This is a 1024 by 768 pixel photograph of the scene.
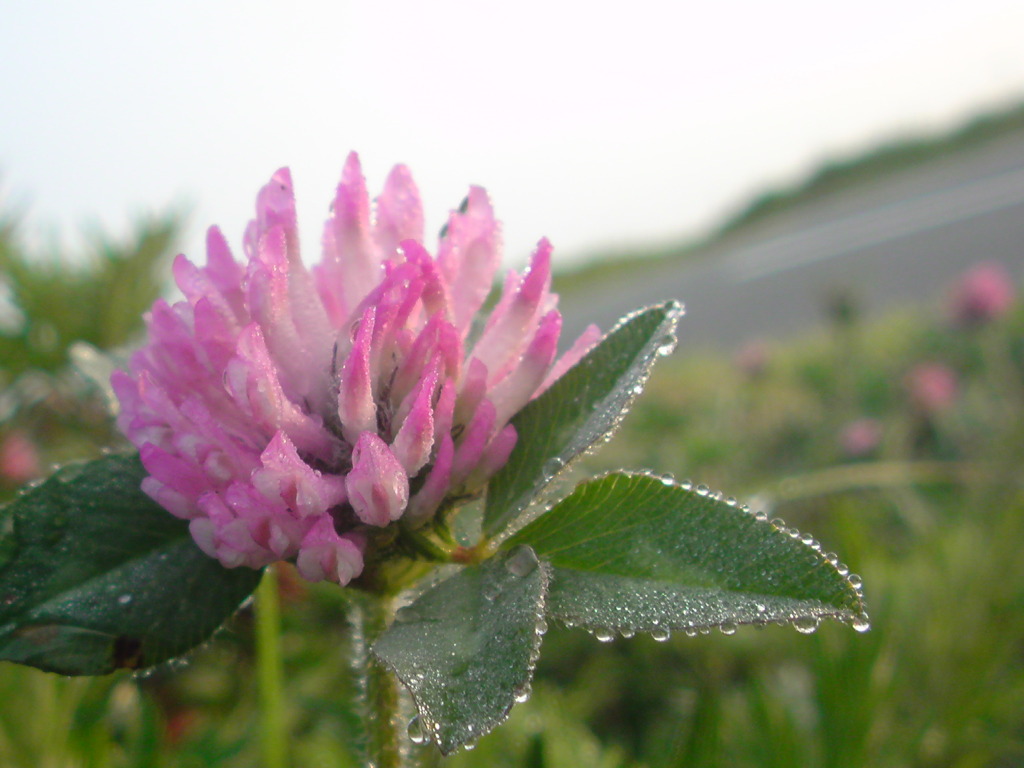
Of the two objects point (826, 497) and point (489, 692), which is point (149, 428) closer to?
point (489, 692)

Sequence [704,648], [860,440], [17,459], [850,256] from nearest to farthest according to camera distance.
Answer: [17,459] → [704,648] → [860,440] → [850,256]

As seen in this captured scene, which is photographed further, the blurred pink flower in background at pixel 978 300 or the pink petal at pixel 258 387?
the blurred pink flower in background at pixel 978 300

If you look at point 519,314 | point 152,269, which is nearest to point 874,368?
point 152,269

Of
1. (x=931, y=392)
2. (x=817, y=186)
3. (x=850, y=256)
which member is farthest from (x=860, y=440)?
(x=817, y=186)

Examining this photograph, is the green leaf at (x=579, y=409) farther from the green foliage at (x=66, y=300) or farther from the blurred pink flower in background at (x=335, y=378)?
the green foliage at (x=66, y=300)

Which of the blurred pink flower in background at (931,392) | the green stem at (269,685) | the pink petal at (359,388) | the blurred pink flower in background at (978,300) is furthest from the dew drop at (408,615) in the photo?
the blurred pink flower in background at (978,300)

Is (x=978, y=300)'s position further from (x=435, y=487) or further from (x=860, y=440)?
(x=435, y=487)
